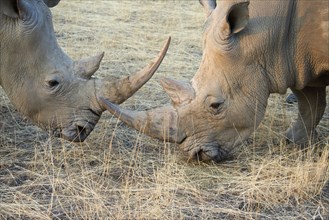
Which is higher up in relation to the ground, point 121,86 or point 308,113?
point 121,86

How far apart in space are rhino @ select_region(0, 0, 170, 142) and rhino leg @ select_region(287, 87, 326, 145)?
59.8 inches

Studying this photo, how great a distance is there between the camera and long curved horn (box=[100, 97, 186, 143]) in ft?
21.3

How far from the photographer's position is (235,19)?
20.1 feet

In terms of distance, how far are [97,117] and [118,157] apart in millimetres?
400

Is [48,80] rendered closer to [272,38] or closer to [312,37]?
[272,38]

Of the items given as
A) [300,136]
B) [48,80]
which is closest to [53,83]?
[48,80]

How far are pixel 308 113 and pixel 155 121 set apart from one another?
5.16 ft

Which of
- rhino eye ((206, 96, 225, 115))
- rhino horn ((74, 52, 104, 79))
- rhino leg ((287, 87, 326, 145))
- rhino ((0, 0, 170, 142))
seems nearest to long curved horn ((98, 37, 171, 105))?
rhino ((0, 0, 170, 142))

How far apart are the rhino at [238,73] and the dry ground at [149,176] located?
284mm

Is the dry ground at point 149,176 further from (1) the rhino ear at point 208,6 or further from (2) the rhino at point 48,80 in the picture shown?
(1) the rhino ear at point 208,6

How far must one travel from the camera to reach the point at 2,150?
689 centimetres

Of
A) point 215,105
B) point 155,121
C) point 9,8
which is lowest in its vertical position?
point 155,121

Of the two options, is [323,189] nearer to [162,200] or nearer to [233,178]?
[233,178]

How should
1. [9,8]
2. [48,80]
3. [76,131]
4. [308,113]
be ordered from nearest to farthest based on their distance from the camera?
[9,8]
[48,80]
[76,131]
[308,113]
